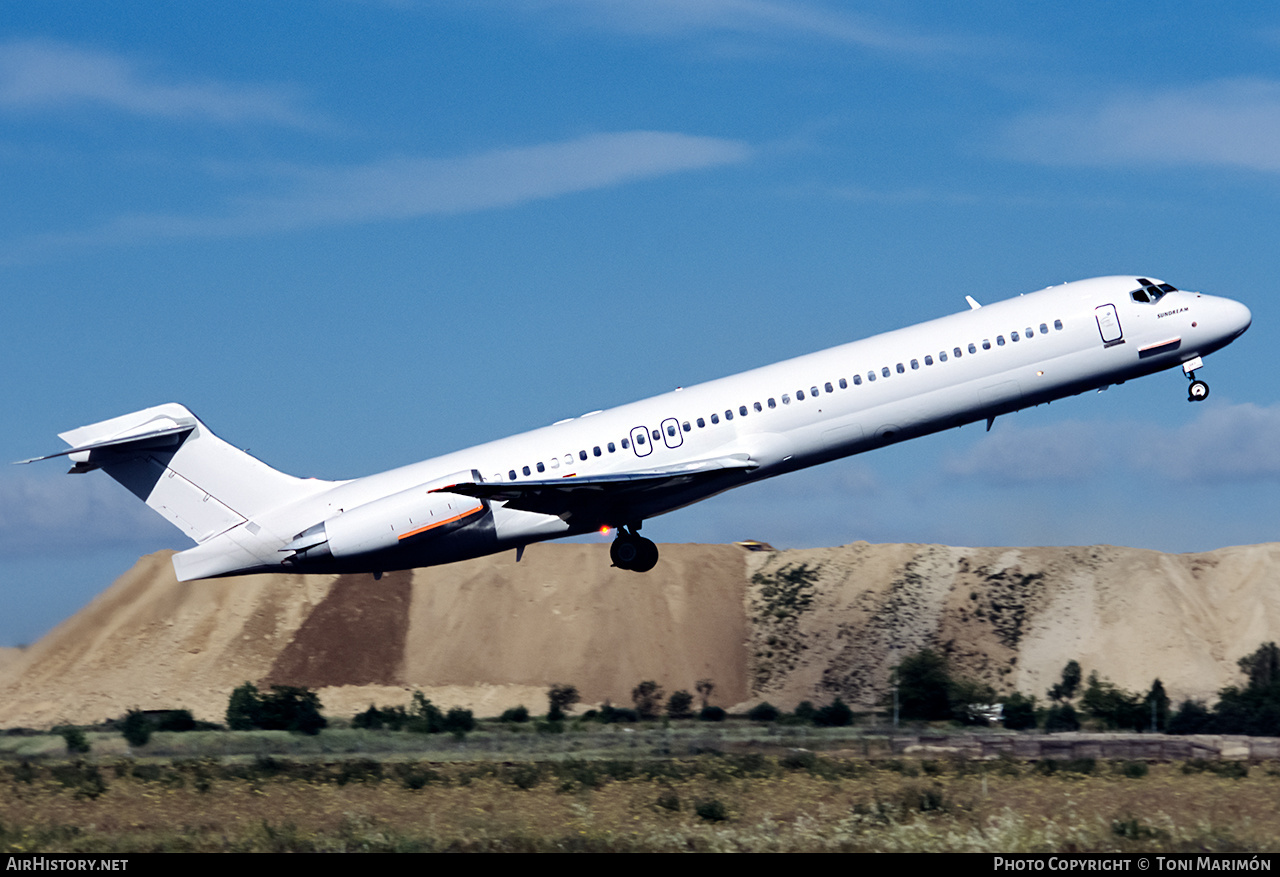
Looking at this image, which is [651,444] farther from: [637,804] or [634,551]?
[637,804]

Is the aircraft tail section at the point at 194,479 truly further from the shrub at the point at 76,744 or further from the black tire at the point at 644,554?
the black tire at the point at 644,554

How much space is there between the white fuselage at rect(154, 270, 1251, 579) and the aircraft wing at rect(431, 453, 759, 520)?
0.75 ft

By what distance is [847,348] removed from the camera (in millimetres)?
30266

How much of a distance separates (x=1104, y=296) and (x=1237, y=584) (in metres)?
46.8

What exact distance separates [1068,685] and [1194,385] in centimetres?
2928

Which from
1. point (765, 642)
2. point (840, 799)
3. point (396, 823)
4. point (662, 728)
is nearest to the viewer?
point (396, 823)

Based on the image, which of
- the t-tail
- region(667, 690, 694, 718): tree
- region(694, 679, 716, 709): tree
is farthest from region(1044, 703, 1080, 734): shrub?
the t-tail

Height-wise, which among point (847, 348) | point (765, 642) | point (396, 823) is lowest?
point (396, 823)

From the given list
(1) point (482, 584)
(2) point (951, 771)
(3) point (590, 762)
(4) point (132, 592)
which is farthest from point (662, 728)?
(4) point (132, 592)

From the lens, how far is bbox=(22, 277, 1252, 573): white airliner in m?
29.5

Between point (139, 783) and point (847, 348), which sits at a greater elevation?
point (847, 348)

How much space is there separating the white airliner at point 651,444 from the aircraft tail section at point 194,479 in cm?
4
